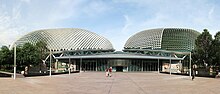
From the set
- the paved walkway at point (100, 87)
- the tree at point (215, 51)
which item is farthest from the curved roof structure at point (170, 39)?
the paved walkway at point (100, 87)

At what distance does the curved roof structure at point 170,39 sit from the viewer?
131 meters

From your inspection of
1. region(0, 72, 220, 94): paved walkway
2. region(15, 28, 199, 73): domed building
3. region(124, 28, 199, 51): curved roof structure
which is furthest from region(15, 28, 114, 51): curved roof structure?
region(0, 72, 220, 94): paved walkway

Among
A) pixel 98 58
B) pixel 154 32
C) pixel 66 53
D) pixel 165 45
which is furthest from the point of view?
pixel 154 32

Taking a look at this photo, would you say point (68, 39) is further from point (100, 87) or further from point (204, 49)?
point (100, 87)

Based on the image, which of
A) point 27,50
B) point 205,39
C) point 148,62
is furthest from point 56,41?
point 205,39

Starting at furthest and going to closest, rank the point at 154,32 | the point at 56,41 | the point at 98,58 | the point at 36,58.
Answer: the point at 154,32, the point at 56,41, the point at 98,58, the point at 36,58

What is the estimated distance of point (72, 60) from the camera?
322 ft

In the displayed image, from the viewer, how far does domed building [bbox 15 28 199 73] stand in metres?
93.6

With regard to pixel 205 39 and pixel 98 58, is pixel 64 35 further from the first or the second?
pixel 205 39

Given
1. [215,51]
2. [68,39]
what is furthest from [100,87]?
[68,39]

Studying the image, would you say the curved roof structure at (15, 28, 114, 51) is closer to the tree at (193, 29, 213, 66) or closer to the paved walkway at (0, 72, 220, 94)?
the tree at (193, 29, 213, 66)

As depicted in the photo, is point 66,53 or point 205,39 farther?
point 66,53

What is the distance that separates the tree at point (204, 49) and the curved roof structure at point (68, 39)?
2364 inches

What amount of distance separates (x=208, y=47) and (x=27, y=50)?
143ft
